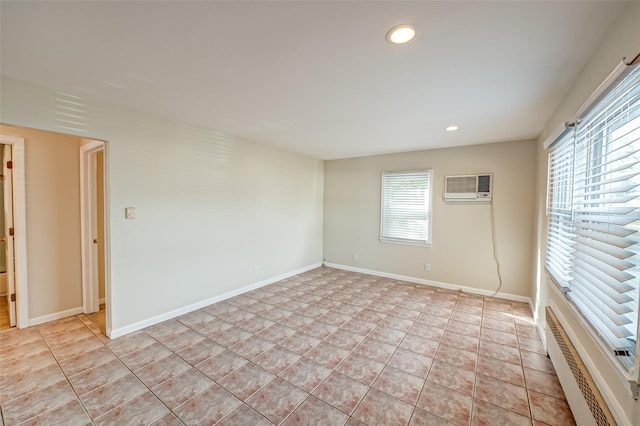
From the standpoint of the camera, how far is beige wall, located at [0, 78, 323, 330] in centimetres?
254

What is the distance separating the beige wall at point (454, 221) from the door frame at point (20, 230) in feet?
15.2

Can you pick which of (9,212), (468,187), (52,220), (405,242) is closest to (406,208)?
(405,242)

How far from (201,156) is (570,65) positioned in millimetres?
3780

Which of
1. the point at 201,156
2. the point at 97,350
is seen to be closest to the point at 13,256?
the point at 97,350

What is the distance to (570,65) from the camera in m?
1.81

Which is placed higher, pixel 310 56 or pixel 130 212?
pixel 310 56

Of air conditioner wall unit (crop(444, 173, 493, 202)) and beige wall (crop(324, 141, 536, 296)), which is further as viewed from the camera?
air conditioner wall unit (crop(444, 173, 493, 202))

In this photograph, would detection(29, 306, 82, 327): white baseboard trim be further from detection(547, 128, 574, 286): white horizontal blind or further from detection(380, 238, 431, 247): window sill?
detection(547, 128, 574, 286): white horizontal blind

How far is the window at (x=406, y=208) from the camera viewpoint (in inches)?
181

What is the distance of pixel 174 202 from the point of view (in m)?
3.21

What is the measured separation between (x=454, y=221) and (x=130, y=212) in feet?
15.1

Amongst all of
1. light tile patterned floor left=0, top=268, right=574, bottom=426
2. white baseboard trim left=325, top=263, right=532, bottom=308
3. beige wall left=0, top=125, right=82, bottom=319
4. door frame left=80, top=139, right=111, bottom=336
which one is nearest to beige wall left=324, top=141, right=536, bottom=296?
white baseboard trim left=325, top=263, right=532, bottom=308

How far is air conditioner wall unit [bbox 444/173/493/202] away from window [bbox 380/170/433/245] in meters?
0.32

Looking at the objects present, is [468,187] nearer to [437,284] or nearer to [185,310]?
[437,284]
